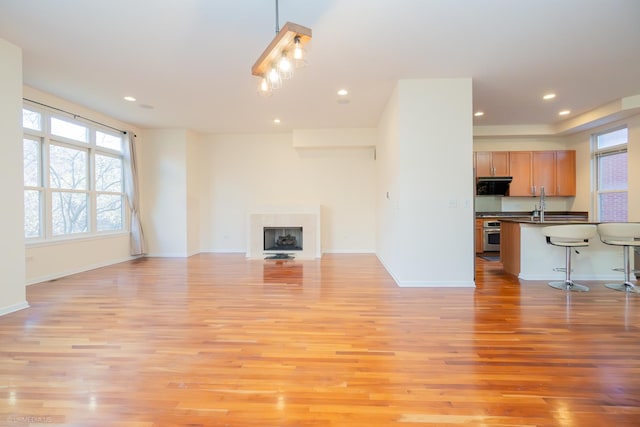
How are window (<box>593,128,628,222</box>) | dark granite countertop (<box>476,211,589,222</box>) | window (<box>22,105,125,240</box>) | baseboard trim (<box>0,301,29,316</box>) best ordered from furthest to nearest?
dark granite countertop (<box>476,211,589,222</box>) → window (<box>593,128,628,222</box>) → window (<box>22,105,125,240</box>) → baseboard trim (<box>0,301,29,316</box>)

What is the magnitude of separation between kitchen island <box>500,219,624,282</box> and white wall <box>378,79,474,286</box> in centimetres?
110

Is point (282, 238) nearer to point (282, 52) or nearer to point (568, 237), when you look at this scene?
point (282, 52)

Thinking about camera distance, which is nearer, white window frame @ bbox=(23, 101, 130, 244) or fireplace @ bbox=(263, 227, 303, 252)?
white window frame @ bbox=(23, 101, 130, 244)

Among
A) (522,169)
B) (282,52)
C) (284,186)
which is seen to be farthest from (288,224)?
(522,169)

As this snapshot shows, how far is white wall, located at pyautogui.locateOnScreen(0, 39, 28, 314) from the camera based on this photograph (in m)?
3.06

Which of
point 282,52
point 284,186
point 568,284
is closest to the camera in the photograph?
point 282,52

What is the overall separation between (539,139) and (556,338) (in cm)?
601

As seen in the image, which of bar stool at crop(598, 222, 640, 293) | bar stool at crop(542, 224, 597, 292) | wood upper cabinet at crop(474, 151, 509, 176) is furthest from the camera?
wood upper cabinet at crop(474, 151, 509, 176)

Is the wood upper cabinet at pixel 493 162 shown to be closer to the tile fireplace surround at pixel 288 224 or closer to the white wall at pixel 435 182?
the white wall at pixel 435 182

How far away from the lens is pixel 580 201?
6.46 m

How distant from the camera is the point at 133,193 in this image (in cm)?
620

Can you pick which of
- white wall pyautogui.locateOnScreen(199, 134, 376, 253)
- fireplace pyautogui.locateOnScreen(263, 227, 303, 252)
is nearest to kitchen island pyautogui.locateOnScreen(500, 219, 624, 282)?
white wall pyautogui.locateOnScreen(199, 134, 376, 253)

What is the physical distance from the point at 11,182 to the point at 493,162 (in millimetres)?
8146

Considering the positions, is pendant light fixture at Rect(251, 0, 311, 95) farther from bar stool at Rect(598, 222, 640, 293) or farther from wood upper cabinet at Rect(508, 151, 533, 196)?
wood upper cabinet at Rect(508, 151, 533, 196)
